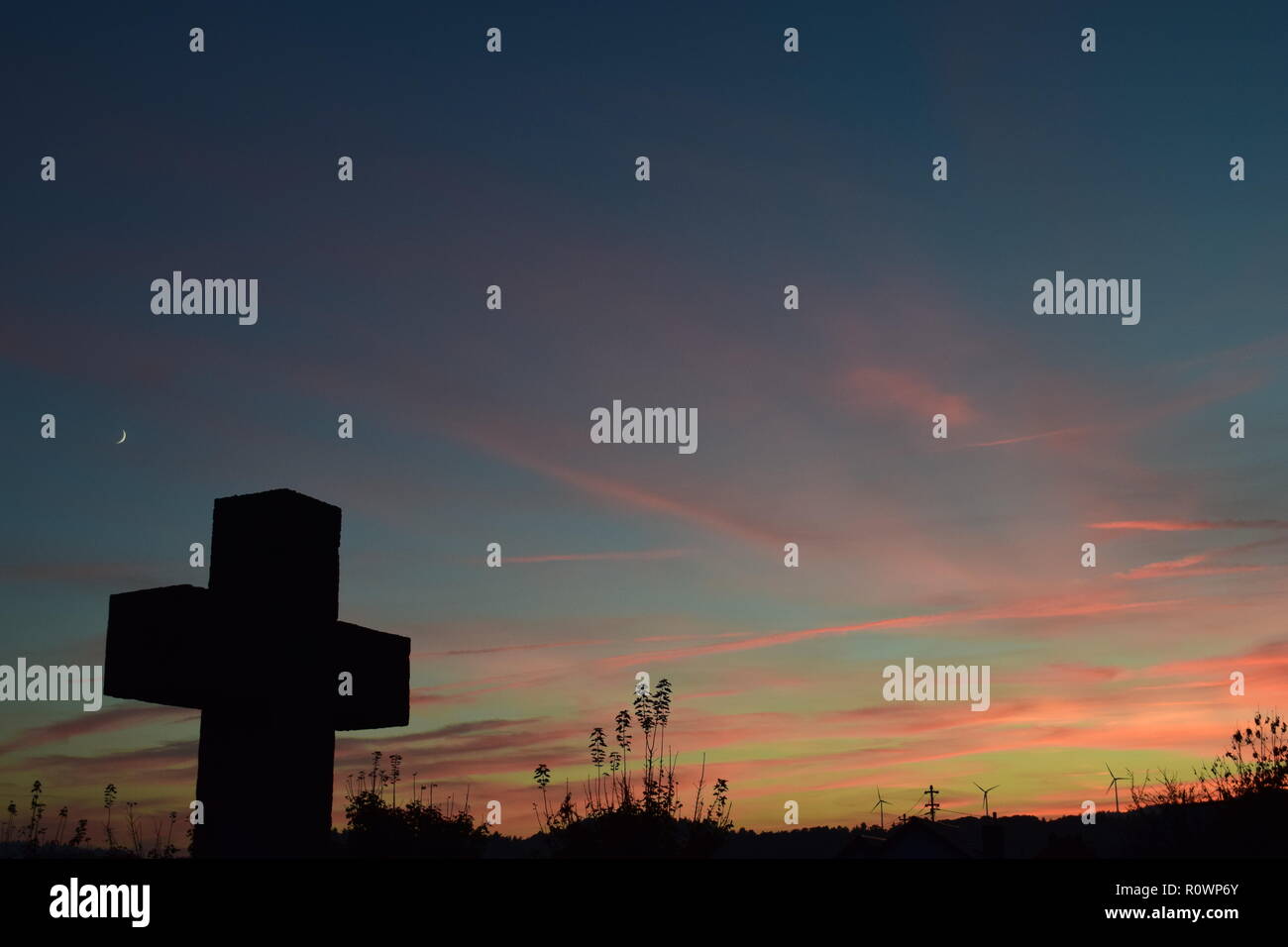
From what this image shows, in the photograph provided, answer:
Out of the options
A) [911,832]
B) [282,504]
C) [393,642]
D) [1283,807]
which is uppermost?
[282,504]

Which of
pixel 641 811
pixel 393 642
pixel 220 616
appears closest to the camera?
pixel 220 616

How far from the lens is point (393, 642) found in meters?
6.50

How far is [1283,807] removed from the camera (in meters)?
18.8

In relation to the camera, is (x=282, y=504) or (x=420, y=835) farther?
(x=420, y=835)

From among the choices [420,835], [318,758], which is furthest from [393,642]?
[420,835]

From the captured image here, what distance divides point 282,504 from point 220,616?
623 millimetres

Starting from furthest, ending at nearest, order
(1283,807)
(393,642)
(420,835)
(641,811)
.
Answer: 1. (420,835)
2. (1283,807)
3. (641,811)
4. (393,642)

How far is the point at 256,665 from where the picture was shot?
18.3 feet

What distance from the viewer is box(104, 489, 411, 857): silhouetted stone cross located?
5.36m

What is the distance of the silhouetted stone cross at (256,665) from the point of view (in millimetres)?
5355
